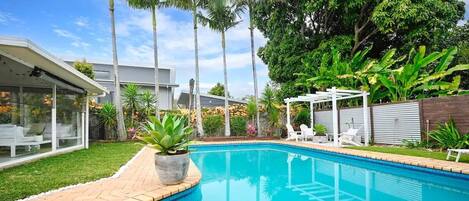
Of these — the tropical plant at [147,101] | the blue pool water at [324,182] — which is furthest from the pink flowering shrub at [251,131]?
the blue pool water at [324,182]

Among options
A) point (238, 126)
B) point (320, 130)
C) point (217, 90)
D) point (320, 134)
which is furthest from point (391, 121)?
point (217, 90)

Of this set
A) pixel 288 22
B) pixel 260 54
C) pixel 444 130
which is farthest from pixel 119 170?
pixel 260 54

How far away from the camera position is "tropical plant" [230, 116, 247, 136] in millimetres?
19016

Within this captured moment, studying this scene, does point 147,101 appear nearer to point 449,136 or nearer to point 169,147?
point 169,147

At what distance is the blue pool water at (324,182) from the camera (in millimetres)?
5895

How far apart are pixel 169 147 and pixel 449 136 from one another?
827 cm

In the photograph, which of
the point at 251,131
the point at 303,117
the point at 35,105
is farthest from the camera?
the point at 303,117

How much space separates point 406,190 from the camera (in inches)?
245

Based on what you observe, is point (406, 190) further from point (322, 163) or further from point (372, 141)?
point (372, 141)

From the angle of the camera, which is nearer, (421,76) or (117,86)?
(421,76)

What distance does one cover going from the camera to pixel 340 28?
64.2 ft

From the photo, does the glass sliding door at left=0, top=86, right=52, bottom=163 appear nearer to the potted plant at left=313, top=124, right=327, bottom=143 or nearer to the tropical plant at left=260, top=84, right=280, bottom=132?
the potted plant at left=313, top=124, right=327, bottom=143

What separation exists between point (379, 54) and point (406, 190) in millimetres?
15181

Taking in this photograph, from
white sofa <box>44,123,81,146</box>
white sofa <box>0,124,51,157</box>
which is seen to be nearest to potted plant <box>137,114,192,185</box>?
white sofa <box>0,124,51,157</box>
